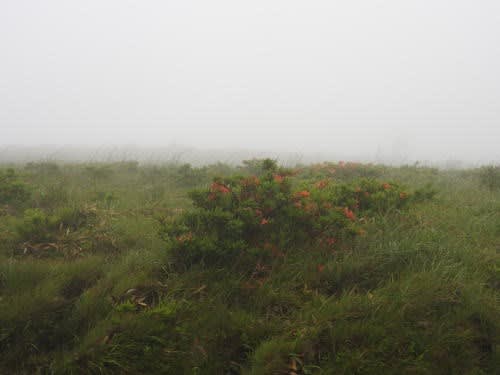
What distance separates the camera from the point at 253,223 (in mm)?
2680

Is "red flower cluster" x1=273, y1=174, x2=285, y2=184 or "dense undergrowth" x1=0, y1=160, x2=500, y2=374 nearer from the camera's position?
"dense undergrowth" x1=0, y1=160, x2=500, y2=374

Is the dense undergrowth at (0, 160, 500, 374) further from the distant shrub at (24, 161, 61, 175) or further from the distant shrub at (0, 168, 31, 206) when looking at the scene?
the distant shrub at (24, 161, 61, 175)

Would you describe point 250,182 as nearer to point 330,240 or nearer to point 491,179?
point 330,240

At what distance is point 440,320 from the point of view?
1.89 metres

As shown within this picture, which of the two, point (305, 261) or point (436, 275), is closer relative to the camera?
point (436, 275)

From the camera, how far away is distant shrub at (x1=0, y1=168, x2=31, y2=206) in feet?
13.6

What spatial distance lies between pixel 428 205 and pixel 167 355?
4043 mm

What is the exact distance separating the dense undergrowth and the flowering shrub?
1cm

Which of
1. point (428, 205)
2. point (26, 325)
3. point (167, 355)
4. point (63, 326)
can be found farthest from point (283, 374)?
point (428, 205)

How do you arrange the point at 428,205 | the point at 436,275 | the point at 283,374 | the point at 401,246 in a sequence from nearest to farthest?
the point at 283,374 → the point at 436,275 → the point at 401,246 → the point at 428,205

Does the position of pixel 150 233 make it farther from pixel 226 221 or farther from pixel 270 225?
pixel 270 225

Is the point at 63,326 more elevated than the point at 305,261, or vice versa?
the point at 305,261

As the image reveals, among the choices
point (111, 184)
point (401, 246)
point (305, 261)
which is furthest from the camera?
point (111, 184)

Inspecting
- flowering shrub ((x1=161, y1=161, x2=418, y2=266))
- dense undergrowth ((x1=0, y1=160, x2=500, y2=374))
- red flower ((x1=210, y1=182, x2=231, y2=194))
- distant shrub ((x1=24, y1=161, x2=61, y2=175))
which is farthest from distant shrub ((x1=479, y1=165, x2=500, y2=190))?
distant shrub ((x1=24, y1=161, x2=61, y2=175))
